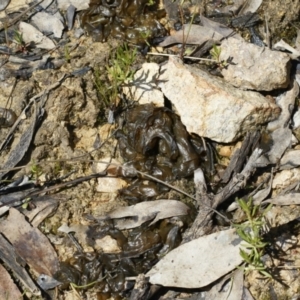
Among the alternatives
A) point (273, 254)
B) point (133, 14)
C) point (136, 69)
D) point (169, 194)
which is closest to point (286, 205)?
point (273, 254)

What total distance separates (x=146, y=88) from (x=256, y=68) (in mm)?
820

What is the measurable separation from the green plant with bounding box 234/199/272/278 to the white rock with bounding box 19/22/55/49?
198 cm

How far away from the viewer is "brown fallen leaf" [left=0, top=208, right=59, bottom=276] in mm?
4117

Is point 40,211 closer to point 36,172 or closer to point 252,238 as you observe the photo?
point 36,172

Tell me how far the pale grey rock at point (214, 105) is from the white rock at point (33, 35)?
41.3 inches

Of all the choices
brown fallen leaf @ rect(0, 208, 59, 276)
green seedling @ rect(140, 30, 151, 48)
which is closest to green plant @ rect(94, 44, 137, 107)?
green seedling @ rect(140, 30, 151, 48)

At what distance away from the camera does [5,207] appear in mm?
4219

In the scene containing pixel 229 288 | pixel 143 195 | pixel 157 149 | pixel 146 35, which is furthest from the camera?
pixel 146 35

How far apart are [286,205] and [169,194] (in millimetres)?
833

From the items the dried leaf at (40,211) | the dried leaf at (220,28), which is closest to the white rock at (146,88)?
the dried leaf at (220,28)

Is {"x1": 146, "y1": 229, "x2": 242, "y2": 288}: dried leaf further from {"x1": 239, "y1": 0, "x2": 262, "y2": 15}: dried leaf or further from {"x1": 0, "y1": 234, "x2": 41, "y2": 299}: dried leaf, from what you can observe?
{"x1": 239, "y1": 0, "x2": 262, "y2": 15}: dried leaf

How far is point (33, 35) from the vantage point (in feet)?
15.3

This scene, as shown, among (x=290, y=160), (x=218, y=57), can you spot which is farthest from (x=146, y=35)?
(x=290, y=160)

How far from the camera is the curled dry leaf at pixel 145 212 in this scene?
420 cm
